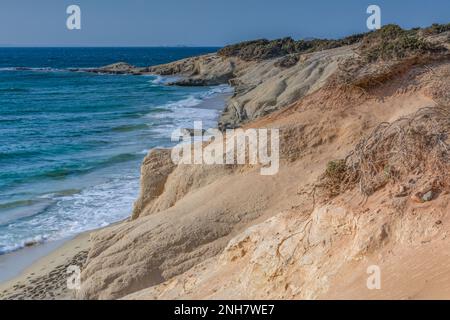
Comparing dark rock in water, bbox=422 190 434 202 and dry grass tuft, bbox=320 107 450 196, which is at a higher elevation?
dry grass tuft, bbox=320 107 450 196

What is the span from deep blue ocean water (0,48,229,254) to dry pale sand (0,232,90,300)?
1.13m

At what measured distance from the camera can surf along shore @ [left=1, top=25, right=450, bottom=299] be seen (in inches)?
222

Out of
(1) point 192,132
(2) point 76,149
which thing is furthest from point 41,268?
(1) point 192,132

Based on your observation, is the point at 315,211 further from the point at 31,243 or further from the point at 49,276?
the point at 31,243

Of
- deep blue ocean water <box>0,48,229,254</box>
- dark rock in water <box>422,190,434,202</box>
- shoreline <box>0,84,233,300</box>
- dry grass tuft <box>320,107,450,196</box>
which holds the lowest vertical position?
shoreline <box>0,84,233,300</box>

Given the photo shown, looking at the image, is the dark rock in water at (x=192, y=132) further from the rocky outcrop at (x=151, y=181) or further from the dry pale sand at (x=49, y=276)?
the rocky outcrop at (x=151, y=181)

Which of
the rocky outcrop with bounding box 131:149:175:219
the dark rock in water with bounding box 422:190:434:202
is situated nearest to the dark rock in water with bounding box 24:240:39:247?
the rocky outcrop with bounding box 131:149:175:219

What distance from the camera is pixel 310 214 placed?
681cm

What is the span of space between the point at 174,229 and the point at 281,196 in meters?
1.89

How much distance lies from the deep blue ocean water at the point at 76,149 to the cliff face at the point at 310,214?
4.43 meters

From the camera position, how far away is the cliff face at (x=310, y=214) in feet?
18.5

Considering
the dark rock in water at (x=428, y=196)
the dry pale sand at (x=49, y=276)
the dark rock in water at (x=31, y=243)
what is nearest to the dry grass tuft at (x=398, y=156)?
the dark rock in water at (x=428, y=196)

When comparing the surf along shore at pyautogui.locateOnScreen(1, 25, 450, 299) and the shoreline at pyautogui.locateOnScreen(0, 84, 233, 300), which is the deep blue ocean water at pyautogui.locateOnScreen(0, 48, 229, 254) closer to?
the shoreline at pyautogui.locateOnScreen(0, 84, 233, 300)
